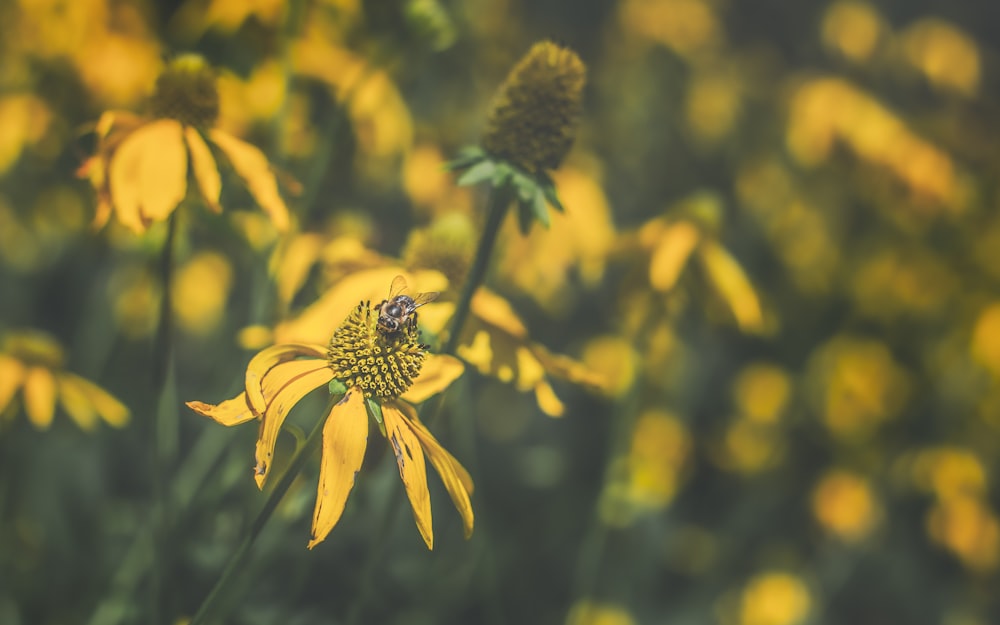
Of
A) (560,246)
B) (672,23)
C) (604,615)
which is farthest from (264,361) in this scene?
(672,23)

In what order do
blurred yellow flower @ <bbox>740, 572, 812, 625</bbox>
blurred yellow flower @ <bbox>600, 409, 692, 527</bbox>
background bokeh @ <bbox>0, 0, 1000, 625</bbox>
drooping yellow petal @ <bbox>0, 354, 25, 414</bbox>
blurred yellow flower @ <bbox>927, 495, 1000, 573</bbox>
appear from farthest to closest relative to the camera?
blurred yellow flower @ <bbox>927, 495, 1000, 573</bbox>, blurred yellow flower @ <bbox>740, 572, 812, 625</bbox>, blurred yellow flower @ <bbox>600, 409, 692, 527</bbox>, background bokeh @ <bbox>0, 0, 1000, 625</bbox>, drooping yellow petal @ <bbox>0, 354, 25, 414</bbox>

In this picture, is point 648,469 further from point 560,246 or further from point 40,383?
point 40,383

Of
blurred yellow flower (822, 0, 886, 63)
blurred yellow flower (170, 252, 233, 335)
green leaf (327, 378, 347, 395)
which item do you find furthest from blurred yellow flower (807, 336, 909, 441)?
green leaf (327, 378, 347, 395)

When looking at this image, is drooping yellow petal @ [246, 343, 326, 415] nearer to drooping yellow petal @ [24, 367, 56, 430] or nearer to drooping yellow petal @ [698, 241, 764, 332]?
drooping yellow petal @ [24, 367, 56, 430]

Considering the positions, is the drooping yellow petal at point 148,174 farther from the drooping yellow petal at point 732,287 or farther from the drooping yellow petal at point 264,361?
the drooping yellow petal at point 732,287

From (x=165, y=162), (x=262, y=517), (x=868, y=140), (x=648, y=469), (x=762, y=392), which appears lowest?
(x=262, y=517)

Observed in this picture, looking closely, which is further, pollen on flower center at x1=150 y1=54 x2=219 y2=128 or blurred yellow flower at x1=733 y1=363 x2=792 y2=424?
blurred yellow flower at x1=733 y1=363 x2=792 y2=424

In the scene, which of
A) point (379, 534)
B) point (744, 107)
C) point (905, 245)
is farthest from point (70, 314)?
point (744, 107)
